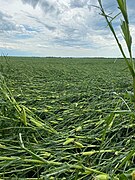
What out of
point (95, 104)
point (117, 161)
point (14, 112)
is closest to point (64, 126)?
point (14, 112)

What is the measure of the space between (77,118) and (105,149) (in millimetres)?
702

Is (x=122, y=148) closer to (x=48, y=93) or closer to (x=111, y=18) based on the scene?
(x=111, y=18)

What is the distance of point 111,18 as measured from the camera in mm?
506

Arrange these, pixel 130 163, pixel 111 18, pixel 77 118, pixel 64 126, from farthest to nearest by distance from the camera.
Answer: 1. pixel 77 118
2. pixel 64 126
3. pixel 130 163
4. pixel 111 18

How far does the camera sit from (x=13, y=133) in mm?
1618

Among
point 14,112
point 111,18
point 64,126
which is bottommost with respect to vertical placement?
point 64,126

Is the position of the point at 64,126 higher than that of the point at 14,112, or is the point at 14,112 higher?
the point at 14,112

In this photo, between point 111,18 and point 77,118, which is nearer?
point 111,18

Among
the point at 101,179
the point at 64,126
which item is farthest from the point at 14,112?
the point at 101,179

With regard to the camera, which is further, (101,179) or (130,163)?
(130,163)

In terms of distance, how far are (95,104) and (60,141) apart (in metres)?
0.91

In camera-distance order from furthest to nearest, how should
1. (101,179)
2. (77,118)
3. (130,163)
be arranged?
(77,118) < (130,163) < (101,179)

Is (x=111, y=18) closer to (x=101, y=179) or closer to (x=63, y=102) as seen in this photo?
(x=101, y=179)

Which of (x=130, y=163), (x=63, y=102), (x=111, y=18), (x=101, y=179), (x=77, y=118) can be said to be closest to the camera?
(x=111, y=18)
